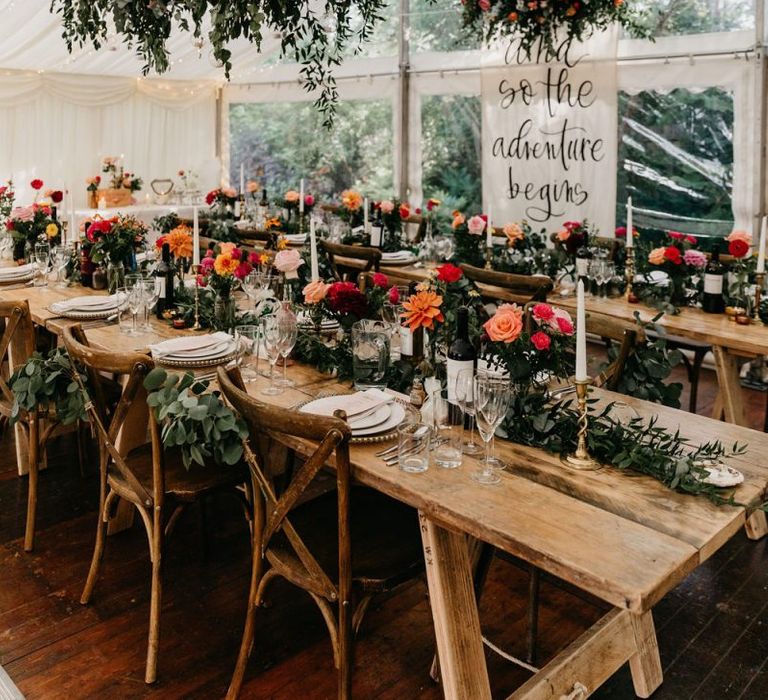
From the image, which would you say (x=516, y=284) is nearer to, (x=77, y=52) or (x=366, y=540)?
(x=366, y=540)

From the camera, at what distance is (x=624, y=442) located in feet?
5.93

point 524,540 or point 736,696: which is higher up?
point 524,540

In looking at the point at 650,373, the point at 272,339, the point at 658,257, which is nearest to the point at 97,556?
the point at 272,339

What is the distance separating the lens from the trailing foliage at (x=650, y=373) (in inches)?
89.4

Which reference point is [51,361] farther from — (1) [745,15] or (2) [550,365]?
(1) [745,15]

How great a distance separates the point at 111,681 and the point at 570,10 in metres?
5.03

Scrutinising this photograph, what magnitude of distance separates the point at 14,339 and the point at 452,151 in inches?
175

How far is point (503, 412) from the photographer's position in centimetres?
174

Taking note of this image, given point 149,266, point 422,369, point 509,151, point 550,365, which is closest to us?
point 550,365

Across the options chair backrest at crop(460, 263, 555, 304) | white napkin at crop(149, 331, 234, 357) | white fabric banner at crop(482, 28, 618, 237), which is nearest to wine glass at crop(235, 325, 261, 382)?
white napkin at crop(149, 331, 234, 357)

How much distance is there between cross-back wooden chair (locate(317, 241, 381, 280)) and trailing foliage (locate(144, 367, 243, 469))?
209 centimetres

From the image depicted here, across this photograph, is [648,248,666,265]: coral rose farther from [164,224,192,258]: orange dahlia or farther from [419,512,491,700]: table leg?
[419,512,491,700]: table leg

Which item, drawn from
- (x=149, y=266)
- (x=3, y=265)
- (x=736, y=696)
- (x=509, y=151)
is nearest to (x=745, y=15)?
(x=509, y=151)

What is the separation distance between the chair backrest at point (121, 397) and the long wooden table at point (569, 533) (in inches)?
19.2
